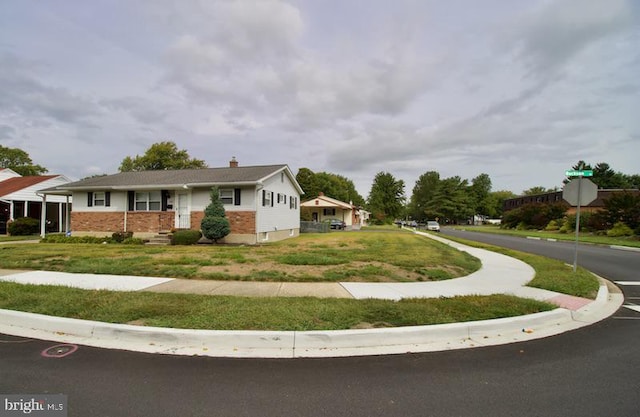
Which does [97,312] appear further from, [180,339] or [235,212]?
[235,212]

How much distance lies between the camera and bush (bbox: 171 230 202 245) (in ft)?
54.4

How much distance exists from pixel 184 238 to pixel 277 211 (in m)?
6.90

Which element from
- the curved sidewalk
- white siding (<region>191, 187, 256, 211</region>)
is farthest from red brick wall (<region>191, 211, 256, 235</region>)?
the curved sidewalk

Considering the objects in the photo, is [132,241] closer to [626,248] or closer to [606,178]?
[626,248]

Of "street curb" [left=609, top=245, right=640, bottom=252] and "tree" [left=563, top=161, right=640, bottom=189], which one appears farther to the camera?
"tree" [left=563, top=161, right=640, bottom=189]

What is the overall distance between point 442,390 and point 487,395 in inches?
17.0

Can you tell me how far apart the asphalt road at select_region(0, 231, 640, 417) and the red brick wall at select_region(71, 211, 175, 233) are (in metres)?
16.0

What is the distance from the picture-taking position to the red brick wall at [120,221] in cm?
1942

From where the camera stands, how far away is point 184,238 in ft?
54.7

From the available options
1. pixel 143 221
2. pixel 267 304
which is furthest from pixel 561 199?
pixel 267 304

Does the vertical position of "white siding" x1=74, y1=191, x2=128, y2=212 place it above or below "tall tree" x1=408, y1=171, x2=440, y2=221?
below

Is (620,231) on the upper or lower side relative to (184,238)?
lower

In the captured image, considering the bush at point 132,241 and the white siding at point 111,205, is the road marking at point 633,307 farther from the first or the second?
the white siding at point 111,205

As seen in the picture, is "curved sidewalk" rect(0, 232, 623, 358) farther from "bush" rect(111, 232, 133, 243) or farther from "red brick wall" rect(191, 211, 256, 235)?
"bush" rect(111, 232, 133, 243)
